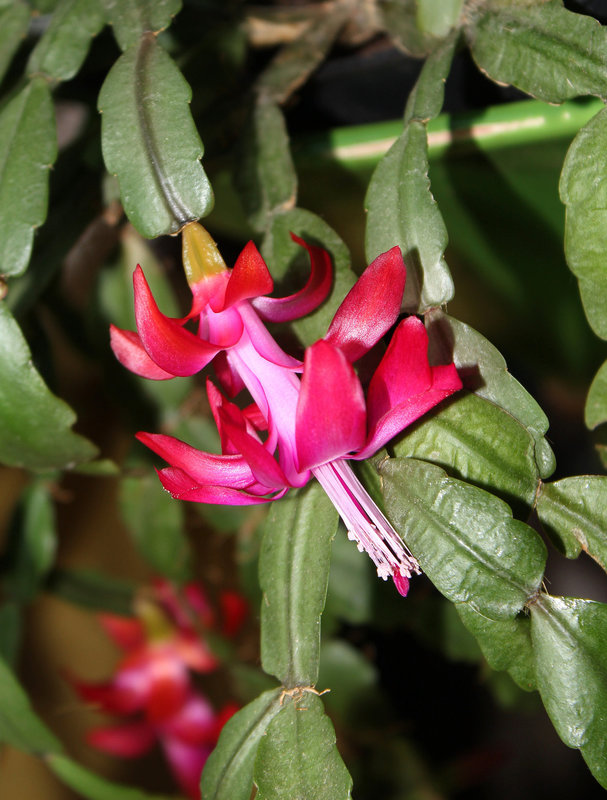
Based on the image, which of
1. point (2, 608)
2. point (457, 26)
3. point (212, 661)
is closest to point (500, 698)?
point (212, 661)

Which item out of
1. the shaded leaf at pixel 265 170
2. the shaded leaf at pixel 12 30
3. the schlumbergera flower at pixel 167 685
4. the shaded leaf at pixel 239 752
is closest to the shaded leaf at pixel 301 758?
the shaded leaf at pixel 239 752

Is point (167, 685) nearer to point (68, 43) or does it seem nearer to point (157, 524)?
point (157, 524)

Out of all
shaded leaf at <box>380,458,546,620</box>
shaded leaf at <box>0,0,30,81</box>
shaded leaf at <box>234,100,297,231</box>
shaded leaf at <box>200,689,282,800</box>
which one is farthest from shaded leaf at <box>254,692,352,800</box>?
shaded leaf at <box>0,0,30,81</box>

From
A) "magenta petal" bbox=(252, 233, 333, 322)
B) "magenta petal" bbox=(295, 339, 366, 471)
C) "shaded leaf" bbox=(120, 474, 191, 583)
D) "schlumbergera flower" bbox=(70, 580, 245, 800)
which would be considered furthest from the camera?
"schlumbergera flower" bbox=(70, 580, 245, 800)

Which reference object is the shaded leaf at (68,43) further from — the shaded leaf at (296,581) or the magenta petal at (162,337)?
the shaded leaf at (296,581)

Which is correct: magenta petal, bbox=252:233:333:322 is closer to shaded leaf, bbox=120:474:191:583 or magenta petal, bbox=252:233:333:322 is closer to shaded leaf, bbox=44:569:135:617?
shaded leaf, bbox=120:474:191:583

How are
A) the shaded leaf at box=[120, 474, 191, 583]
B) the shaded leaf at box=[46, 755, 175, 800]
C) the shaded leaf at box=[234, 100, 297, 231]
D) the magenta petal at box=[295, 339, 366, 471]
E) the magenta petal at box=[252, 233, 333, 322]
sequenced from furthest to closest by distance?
1. the shaded leaf at box=[120, 474, 191, 583]
2. the shaded leaf at box=[46, 755, 175, 800]
3. the shaded leaf at box=[234, 100, 297, 231]
4. the magenta petal at box=[252, 233, 333, 322]
5. the magenta petal at box=[295, 339, 366, 471]
